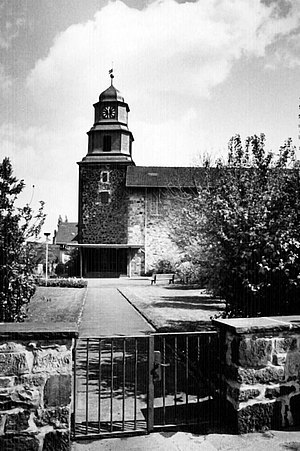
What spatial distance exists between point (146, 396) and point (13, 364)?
2.05 meters

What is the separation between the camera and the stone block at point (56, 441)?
415cm

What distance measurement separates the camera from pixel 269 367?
4734 mm

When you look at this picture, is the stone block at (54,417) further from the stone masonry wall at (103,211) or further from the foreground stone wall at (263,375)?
the stone masonry wall at (103,211)

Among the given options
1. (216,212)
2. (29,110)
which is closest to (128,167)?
(29,110)

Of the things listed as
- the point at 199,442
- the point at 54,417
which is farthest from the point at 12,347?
the point at 199,442

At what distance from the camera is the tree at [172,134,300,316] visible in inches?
273

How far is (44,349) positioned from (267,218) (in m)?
4.29

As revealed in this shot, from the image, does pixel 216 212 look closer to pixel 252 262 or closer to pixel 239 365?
pixel 252 262

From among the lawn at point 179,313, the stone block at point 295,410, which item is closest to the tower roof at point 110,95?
the lawn at point 179,313

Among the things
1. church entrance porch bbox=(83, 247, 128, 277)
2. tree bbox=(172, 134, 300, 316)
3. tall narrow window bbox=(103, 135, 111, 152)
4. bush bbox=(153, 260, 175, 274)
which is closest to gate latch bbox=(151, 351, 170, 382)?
tree bbox=(172, 134, 300, 316)

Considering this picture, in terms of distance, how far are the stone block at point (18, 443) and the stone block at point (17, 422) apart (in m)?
0.06

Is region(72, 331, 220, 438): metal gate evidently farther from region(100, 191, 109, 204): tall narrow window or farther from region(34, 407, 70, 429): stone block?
region(100, 191, 109, 204): tall narrow window

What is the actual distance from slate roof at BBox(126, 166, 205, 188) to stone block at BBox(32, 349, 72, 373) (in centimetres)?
3619

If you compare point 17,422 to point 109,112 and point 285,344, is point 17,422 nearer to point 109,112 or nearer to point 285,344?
point 285,344
